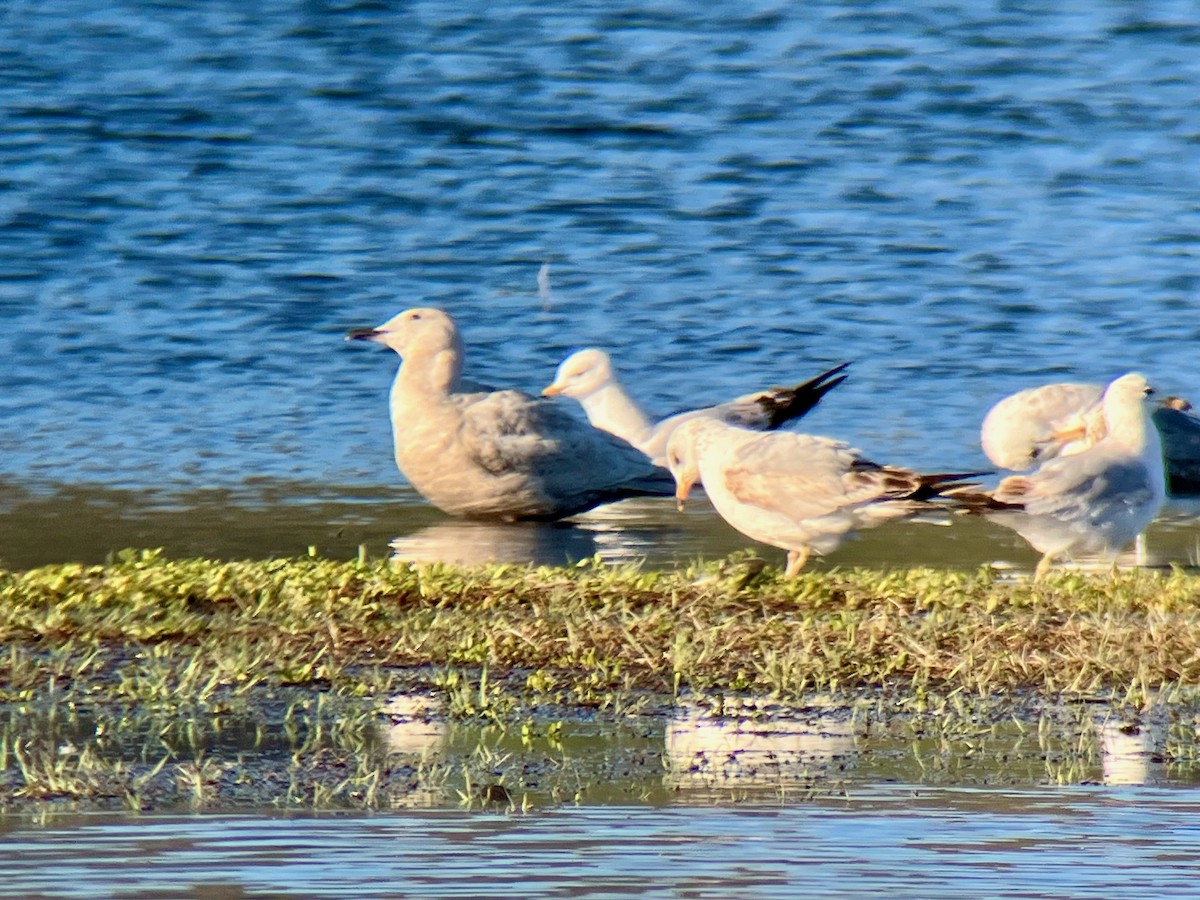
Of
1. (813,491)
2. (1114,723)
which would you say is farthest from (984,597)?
(1114,723)

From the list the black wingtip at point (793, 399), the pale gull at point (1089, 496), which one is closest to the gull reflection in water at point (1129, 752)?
the pale gull at point (1089, 496)

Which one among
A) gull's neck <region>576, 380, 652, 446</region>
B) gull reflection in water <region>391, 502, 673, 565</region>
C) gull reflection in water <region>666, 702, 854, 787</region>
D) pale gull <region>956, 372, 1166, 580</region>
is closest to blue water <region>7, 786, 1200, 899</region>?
gull reflection in water <region>666, 702, 854, 787</region>

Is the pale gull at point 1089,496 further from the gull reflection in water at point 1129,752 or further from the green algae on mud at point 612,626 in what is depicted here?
the gull reflection in water at point 1129,752

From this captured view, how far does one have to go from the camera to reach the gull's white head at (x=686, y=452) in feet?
30.3

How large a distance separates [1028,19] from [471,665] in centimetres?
1736

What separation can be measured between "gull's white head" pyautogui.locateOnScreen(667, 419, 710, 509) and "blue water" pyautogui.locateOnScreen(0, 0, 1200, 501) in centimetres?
253

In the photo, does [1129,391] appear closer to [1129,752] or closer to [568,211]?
[1129,752]

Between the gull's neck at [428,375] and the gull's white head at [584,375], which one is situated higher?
the gull's neck at [428,375]

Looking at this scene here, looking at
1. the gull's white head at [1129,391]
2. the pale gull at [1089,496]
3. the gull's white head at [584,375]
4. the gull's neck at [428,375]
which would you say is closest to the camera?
the pale gull at [1089,496]

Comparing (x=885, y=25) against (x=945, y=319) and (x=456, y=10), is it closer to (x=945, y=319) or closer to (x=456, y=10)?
(x=456, y=10)

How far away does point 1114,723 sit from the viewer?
581 centimetres

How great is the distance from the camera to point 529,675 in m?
6.45

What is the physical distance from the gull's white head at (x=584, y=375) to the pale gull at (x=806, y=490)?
3895 millimetres

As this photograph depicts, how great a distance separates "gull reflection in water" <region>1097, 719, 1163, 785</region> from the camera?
5164mm
